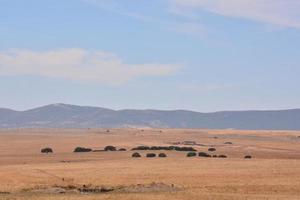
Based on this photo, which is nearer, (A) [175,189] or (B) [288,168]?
(A) [175,189]

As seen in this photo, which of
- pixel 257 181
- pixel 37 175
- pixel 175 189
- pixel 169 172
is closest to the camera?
pixel 175 189

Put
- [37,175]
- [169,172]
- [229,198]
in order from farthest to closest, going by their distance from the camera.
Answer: [169,172], [37,175], [229,198]

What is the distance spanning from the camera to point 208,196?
1460 inches

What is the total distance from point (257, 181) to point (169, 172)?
918cm

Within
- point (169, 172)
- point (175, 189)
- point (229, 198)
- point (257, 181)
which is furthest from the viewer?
point (169, 172)

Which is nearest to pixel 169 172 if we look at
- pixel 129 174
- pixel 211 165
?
pixel 129 174

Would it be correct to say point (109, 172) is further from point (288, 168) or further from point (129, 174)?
point (288, 168)

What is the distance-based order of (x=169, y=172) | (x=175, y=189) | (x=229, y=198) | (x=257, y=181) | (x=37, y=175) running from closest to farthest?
(x=229, y=198), (x=175, y=189), (x=257, y=181), (x=37, y=175), (x=169, y=172)

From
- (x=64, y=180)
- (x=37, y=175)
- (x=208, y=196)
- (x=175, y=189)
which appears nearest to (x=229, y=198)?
(x=208, y=196)

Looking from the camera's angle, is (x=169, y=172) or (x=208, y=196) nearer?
(x=208, y=196)

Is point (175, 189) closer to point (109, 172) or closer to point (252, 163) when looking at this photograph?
point (109, 172)

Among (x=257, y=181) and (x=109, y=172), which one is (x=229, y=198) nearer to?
(x=257, y=181)

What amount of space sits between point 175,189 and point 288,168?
17877mm

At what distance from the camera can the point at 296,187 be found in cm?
4231
